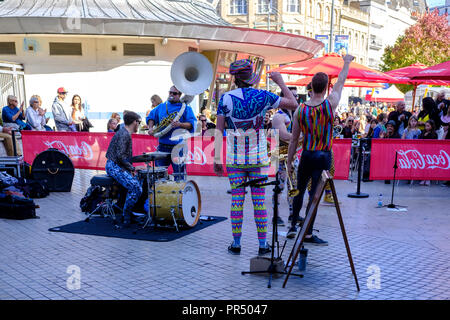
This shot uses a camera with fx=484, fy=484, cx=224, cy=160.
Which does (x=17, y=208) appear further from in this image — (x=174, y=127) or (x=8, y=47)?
(x=8, y=47)

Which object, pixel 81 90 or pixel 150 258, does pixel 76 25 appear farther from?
pixel 150 258

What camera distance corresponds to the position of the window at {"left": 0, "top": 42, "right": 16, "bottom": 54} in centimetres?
1797

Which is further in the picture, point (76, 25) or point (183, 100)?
point (76, 25)

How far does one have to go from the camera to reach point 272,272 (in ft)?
16.4

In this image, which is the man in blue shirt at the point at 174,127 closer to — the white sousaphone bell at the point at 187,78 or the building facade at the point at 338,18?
the white sousaphone bell at the point at 187,78

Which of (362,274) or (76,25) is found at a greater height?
(76,25)

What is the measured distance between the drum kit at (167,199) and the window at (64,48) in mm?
12562

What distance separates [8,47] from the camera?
1803 centimetres

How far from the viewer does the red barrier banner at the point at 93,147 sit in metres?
10.7

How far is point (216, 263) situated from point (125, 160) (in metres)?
2.38

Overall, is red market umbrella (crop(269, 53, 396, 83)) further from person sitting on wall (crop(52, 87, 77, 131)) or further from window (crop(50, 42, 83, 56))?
window (crop(50, 42, 83, 56))

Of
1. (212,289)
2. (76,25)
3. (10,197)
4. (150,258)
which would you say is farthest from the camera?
(76,25)

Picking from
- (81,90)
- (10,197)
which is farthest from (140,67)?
(10,197)

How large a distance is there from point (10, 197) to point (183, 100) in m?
3.32
